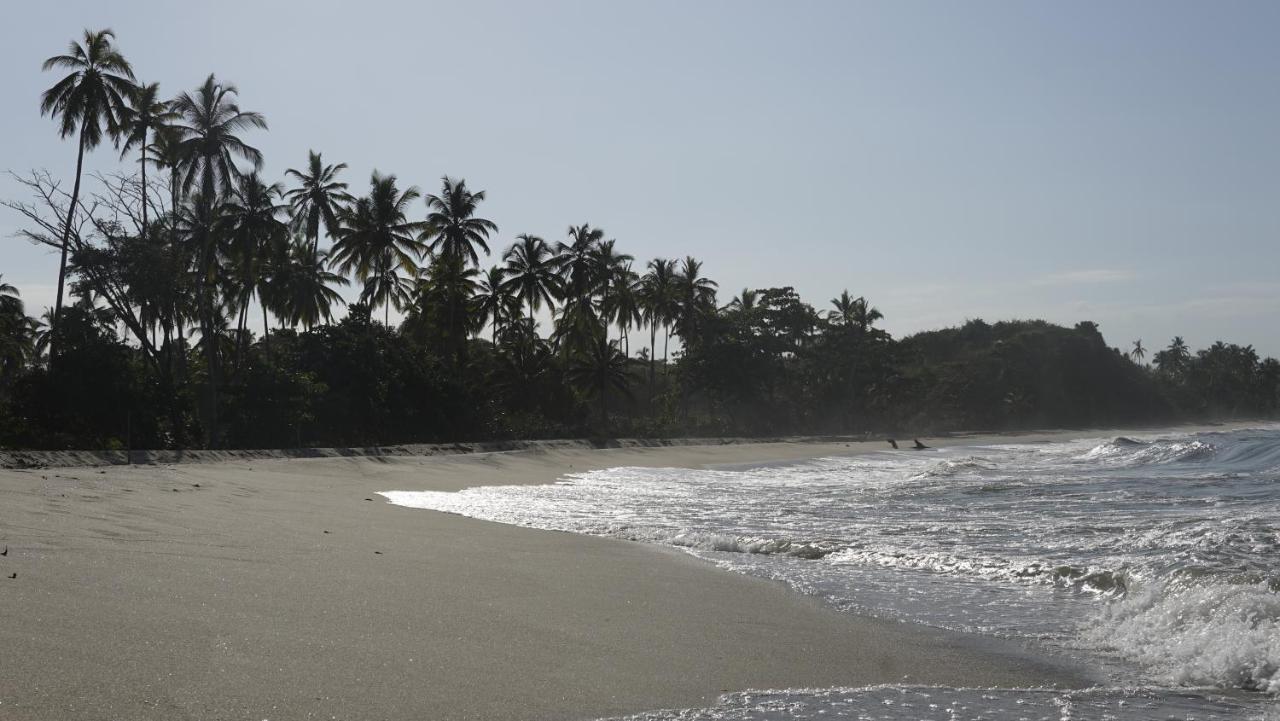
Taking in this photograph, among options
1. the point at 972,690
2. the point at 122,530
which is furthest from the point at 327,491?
the point at 972,690

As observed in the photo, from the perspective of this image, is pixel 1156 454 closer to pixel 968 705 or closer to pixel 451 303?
pixel 968 705

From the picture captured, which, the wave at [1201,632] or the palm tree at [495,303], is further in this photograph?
the palm tree at [495,303]

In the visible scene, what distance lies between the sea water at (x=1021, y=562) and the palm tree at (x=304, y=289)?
25.1 metres

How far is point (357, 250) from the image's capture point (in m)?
38.5

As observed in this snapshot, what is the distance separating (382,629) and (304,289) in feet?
118

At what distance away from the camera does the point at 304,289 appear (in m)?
37.8

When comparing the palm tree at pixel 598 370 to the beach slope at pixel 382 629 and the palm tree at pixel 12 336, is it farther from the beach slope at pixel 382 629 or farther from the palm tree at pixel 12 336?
the beach slope at pixel 382 629

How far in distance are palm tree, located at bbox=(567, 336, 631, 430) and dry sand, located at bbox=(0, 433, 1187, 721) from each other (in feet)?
114

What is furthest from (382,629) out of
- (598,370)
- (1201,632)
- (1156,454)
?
(598,370)

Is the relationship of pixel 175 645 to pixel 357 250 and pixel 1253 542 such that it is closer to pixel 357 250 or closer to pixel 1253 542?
pixel 1253 542

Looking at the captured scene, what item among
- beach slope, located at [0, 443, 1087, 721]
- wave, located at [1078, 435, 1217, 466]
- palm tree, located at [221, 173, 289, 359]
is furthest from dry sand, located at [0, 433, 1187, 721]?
palm tree, located at [221, 173, 289, 359]

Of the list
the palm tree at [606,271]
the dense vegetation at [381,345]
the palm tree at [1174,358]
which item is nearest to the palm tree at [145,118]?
the dense vegetation at [381,345]

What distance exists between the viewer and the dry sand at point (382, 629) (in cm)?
318

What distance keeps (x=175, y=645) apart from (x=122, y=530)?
2989 millimetres
